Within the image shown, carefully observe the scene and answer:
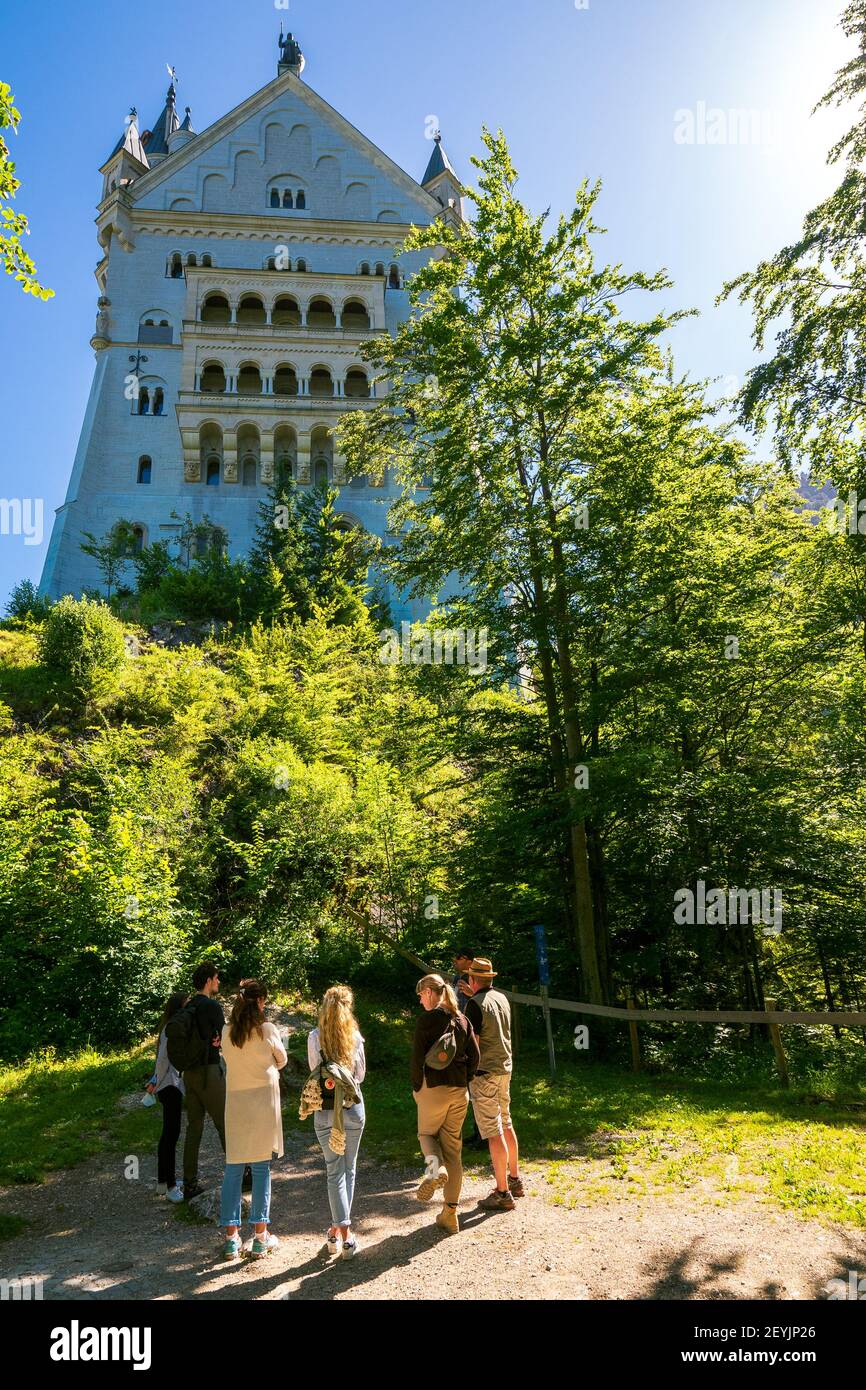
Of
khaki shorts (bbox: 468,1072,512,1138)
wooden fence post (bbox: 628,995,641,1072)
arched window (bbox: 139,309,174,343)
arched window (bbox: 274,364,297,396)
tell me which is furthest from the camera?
arched window (bbox: 139,309,174,343)

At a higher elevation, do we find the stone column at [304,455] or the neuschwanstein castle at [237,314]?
the neuschwanstein castle at [237,314]

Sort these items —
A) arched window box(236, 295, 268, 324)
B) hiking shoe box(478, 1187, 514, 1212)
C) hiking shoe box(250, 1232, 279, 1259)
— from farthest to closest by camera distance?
arched window box(236, 295, 268, 324)
hiking shoe box(478, 1187, 514, 1212)
hiking shoe box(250, 1232, 279, 1259)

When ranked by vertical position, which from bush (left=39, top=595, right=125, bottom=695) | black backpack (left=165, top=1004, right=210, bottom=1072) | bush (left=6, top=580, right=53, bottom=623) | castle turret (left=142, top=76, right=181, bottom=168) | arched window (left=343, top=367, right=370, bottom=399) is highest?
castle turret (left=142, top=76, right=181, bottom=168)

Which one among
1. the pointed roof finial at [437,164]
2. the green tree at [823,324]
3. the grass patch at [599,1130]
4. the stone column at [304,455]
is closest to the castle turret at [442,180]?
the pointed roof finial at [437,164]

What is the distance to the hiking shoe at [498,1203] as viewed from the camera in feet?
22.9

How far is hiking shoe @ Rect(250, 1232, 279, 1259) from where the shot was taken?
6055 mm

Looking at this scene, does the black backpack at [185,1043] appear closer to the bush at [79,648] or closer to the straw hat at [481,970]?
the straw hat at [481,970]

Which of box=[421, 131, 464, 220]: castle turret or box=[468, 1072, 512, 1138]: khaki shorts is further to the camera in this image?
box=[421, 131, 464, 220]: castle turret

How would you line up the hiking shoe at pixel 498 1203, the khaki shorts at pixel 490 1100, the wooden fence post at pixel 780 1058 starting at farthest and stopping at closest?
the wooden fence post at pixel 780 1058, the khaki shorts at pixel 490 1100, the hiking shoe at pixel 498 1203

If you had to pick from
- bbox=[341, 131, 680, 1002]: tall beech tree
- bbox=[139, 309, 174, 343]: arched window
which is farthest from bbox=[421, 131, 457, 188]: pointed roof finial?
bbox=[341, 131, 680, 1002]: tall beech tree

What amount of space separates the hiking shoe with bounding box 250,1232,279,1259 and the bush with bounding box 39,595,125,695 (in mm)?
16261

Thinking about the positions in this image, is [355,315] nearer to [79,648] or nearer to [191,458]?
[191,458]

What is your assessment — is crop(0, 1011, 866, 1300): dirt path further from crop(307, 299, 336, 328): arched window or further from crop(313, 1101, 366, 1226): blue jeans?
crop(307, 299, 336, 328): arched window

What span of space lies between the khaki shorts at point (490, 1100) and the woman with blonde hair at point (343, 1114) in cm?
125
